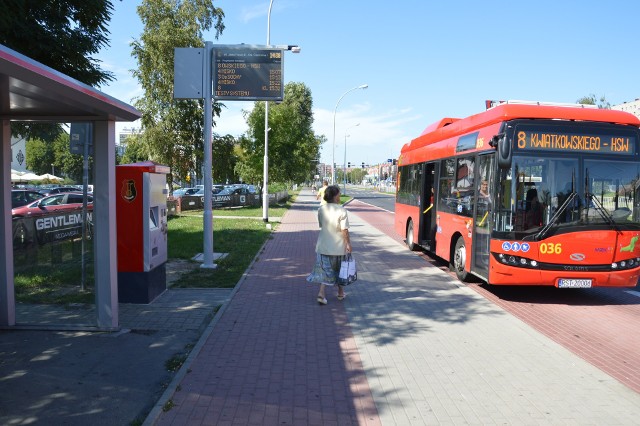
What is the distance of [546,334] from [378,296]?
2.74 m

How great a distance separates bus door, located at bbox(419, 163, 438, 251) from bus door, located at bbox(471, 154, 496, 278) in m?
3.41

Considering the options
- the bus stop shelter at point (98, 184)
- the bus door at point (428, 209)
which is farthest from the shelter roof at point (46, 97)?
the bus door at point (428, 209)

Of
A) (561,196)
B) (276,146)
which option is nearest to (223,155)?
(276,146)

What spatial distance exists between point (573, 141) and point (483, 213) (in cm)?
171

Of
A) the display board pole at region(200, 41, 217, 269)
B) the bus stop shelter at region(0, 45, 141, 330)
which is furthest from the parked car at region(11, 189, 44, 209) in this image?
the bus stop shelter at region(0, 45, 141, 330)

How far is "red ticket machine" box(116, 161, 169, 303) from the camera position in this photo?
24.8 ft

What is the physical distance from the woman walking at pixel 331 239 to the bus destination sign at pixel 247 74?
508cm

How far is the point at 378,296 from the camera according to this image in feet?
28.6

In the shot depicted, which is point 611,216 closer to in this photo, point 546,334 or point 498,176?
point 498,176

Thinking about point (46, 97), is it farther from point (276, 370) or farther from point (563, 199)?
point (563, 199)

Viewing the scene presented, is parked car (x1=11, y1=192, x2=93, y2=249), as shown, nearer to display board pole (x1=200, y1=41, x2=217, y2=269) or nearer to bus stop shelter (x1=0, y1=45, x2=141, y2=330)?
display board pole (x1=200, y1=41, x2=217, y2=269)

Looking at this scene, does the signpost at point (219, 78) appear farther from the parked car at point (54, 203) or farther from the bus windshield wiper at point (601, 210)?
the parked car at point (54, 203)

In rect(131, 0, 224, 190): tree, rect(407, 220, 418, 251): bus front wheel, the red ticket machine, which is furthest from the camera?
rect(131, 0, 224, 190): tree

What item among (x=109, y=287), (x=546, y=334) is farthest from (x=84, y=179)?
(x=546, y=334)
